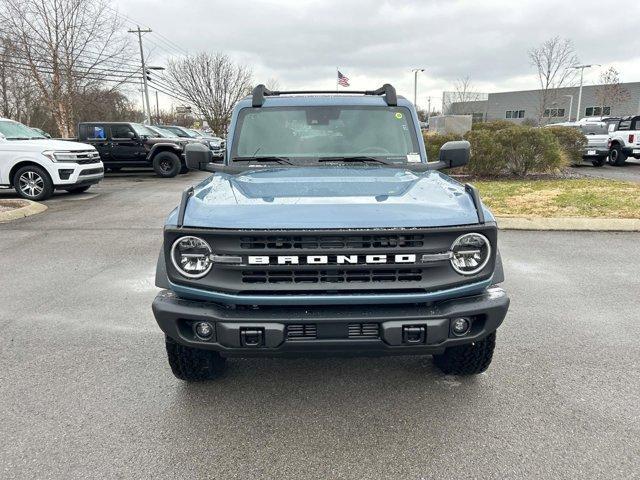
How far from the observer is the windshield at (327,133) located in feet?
12.7

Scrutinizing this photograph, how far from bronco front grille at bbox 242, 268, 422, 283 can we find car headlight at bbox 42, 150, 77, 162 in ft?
33.9

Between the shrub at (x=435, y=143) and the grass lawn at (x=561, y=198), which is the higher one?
the shrub at (x=435, y=143)

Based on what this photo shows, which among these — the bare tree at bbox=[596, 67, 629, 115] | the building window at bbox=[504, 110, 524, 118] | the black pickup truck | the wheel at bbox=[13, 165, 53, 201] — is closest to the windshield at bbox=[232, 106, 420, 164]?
the wheel at bbox=[13, 165, 53, 201]

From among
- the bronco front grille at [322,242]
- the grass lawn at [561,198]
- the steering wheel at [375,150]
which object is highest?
the steering wheel at [375,150]

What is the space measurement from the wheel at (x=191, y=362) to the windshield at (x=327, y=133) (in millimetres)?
1619

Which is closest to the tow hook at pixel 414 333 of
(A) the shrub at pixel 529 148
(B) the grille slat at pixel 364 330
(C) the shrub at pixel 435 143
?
(B) the grille slat at pixel 364 330

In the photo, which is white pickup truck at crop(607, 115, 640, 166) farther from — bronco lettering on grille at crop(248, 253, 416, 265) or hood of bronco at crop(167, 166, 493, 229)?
bronco lettering on grille at crop(248, 253, 416, 265)

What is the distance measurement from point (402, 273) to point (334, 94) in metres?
2.57

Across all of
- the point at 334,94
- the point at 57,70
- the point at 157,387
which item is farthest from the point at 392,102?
the point at 57,70

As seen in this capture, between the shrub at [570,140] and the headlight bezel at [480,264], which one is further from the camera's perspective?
the shrub at [570,140]

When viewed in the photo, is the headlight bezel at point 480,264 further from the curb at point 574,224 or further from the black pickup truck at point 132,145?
the black pickup truck at point 132,145

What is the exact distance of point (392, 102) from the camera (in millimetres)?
4137

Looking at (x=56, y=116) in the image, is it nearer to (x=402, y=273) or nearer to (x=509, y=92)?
(x=402, y=273)

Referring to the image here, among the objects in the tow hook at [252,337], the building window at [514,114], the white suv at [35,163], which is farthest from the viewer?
the building window at [514,114]
